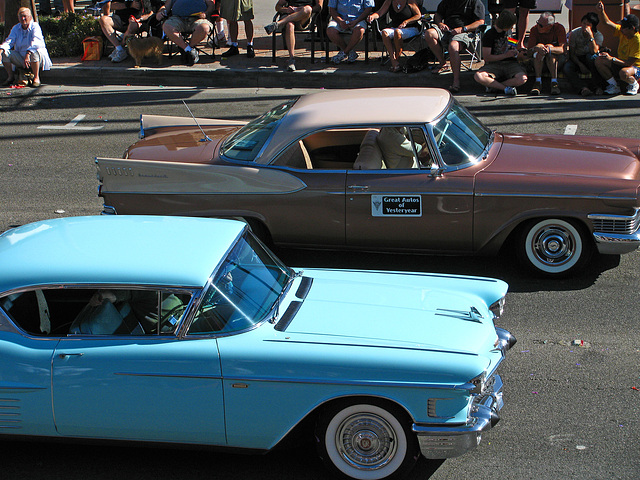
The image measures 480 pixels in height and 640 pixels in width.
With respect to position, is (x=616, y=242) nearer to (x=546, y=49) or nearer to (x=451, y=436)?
(x=451, y=436)

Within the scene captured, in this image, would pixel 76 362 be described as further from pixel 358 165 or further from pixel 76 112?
pixel 76 112

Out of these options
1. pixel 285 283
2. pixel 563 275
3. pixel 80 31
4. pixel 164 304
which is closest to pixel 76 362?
pixel 164 304

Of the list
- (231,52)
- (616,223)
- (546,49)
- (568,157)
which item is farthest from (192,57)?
(616,223)

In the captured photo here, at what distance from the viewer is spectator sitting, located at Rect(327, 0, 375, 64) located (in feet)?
45.4

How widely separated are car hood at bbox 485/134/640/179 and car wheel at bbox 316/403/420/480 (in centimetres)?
317

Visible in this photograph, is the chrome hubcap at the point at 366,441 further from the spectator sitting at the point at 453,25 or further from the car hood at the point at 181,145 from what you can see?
the spectator sitting at the point at 453,25

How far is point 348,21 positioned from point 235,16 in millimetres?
2141

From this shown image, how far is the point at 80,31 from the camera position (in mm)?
15461

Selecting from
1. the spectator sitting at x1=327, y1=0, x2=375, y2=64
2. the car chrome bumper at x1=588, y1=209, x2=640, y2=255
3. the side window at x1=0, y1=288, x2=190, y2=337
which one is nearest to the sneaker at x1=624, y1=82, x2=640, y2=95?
the spectator sitting at x1=327, y1=0, x2=375, y2=64

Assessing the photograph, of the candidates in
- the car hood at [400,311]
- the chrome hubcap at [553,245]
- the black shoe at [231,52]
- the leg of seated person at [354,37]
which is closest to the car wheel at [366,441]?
the car hood at [400,311]

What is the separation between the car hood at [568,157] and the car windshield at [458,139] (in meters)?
0.19

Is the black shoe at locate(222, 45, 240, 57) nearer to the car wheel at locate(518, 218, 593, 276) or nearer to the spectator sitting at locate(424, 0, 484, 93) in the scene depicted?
the spectator sitting at locate(424, 0, 484, 93)

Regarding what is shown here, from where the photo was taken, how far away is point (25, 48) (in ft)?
44.6

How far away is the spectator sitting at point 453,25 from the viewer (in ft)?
42.9
